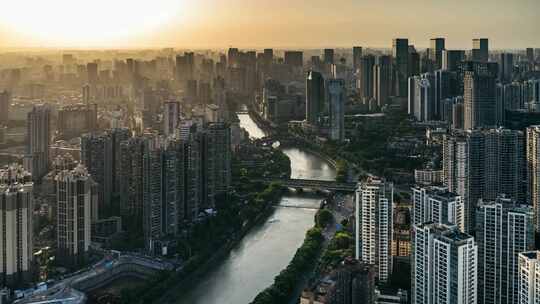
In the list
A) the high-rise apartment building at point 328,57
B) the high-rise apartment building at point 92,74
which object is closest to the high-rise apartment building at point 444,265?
the high-rise apartment building at point 92,74

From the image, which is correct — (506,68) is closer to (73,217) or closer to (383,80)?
(383,80)

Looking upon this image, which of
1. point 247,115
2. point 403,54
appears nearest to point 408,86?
point 403,54

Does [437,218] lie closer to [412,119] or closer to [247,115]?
[412,119]

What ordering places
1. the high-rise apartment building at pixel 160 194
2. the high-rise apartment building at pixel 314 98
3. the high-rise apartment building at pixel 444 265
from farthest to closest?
the high-rise apartment building at pixel 314 98 < the high-rise apartment building at pixel 160 194 < the high-rise apartment building at pixel 444 265

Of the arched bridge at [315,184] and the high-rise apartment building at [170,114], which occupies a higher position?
the high-rise apartment building at [170,114]

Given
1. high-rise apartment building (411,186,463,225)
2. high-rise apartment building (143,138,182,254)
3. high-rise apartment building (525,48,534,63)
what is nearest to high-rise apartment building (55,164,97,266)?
high-rise apartment building (143,138,182,254)

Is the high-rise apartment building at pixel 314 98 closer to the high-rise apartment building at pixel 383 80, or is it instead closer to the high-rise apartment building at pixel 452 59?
the high-rise apartment building at pixel 383 80

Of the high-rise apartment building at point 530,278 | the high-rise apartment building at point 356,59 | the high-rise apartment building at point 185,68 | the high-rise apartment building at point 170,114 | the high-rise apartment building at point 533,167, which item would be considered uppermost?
the high-rise apartment building at point 356,59

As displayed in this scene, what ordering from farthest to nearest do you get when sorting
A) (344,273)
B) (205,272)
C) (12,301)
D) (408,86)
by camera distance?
(408,86) → (205,272) → (12,301) → (344,273)
